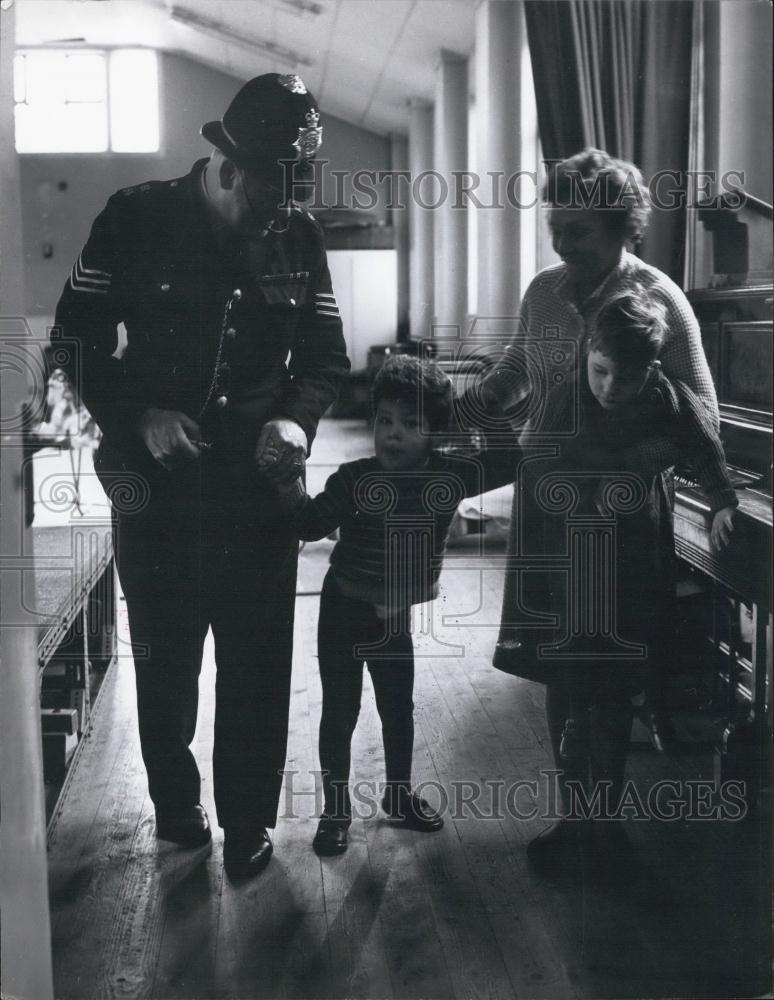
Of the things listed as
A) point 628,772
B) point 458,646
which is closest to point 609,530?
point 458,646

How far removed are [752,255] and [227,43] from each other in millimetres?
1229

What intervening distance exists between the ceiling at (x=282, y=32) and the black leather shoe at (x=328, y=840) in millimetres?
1213

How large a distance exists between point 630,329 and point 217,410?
2.37 feet

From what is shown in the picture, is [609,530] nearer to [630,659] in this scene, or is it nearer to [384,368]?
[630,659]

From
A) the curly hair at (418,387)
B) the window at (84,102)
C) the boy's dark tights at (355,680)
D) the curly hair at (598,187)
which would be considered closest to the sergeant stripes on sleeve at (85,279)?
the window at (84,102)

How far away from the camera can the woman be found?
1864 mm

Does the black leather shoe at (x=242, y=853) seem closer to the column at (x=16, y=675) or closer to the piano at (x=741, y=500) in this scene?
the column at (x=16, y=675)

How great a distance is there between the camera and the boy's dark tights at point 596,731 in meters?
1.97

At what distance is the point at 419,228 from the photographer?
191 centimetres

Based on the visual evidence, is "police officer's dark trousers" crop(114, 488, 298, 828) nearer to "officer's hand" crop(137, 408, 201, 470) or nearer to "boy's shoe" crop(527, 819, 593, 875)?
"officer's hand" crop(137, 408, 201, 470)

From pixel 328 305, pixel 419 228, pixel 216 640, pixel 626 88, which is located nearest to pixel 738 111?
pixel 626 88

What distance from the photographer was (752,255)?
2.37 meters

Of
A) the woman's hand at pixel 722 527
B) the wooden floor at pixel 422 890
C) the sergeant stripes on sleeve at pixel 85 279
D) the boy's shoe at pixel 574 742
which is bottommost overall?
the wooden floor at pixel 422 890

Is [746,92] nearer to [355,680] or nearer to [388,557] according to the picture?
[388,557]
